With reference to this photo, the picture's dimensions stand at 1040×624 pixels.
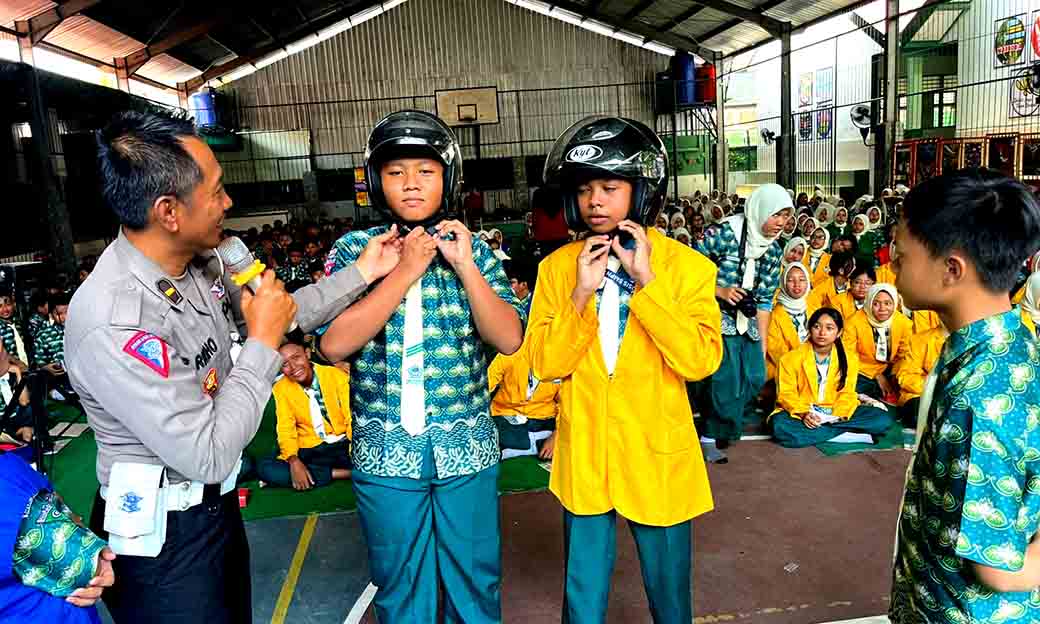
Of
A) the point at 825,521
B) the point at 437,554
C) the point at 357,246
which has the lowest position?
the point at 825,521

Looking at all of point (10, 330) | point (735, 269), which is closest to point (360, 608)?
point (735, 269)

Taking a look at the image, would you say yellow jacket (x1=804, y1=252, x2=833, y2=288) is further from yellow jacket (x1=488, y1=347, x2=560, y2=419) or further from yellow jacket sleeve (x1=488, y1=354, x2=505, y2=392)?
yellow jacket sleeve (x1=488, y1=354, x2=505, y2=392)

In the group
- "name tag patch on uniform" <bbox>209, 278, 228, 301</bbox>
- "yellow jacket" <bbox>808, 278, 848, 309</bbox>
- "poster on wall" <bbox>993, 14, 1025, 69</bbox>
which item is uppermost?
"poster on wall" <bbox>993, 14, 1025, 69</bbox>

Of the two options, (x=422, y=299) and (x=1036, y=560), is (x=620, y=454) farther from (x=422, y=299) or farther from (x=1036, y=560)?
(x=1036, y=560)

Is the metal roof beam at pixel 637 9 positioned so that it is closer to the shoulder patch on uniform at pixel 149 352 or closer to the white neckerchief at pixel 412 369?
the white neckerchief at pixel 412 369

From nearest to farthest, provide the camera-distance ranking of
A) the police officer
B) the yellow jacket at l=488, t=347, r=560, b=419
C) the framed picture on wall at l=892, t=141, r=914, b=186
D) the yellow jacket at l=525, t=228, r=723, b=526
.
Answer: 1. the police officer
2. the yellow jacket at l=525, t=228, r=723, b=526
3. the yellow jacket at l=488, t=347, r=560, b=419
4. the framed picture on wall at l=892, t=141, r=914, b=186

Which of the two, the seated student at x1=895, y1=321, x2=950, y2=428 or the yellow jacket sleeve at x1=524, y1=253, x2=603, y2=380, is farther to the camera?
the seated student at x1=895, y1=321, x2=950, y2=428

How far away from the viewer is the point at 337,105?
21.8 meters

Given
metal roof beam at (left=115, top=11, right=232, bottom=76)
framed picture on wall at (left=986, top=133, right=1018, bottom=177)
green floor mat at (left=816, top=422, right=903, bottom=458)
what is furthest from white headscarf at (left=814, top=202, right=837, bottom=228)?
metal roof beam at (left=115, top=11, right=232, bottom=76)

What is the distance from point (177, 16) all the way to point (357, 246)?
1525 cm

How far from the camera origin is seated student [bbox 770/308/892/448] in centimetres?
479

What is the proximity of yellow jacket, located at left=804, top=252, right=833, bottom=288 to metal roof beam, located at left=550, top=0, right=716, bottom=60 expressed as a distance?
44.3 feet

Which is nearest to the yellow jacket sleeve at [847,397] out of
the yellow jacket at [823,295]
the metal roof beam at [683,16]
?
the yellow jacket at [823,295]

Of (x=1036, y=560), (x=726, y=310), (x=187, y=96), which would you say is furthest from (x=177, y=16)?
(x=1036, y=560)
